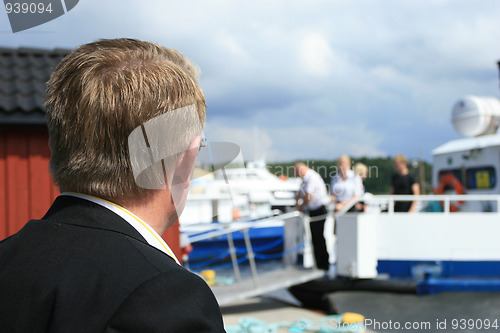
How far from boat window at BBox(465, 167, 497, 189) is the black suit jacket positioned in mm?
8264

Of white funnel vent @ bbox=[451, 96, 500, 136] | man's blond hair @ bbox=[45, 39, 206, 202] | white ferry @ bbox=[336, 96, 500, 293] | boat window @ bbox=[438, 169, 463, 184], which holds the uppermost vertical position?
white funnel vent @ bbox=[451, 96, 500, 136]

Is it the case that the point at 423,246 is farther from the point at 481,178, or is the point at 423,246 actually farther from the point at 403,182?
the point at 481,178

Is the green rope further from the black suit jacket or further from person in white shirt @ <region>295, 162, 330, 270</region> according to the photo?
the black suit jacket

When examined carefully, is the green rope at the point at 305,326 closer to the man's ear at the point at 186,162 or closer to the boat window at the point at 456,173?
the boat window at the point at 456,173

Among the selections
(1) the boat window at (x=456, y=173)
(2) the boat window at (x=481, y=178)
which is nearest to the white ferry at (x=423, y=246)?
(2) the boat window at (x=481, y=178)

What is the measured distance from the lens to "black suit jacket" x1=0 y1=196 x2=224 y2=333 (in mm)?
661

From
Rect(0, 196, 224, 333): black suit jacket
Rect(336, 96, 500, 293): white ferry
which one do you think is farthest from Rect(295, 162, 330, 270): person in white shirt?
Rect(0, 196, 224, 333): black suit jacket

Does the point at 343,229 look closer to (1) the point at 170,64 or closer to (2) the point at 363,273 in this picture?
(2) the point at 363,273

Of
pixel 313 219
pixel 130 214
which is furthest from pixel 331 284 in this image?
pixel 130 214

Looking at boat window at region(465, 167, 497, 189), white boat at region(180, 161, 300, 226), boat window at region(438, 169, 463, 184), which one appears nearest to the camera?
boat window at region(465, 167, 497, 189)

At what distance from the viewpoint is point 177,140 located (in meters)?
0.81

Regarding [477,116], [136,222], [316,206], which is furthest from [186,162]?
[477,116]

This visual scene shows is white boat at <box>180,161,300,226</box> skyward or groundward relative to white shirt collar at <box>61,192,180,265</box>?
groundward

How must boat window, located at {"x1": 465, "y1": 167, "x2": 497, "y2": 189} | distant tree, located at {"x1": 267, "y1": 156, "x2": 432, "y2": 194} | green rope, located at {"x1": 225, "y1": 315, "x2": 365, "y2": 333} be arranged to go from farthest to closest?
1. boat window, located at {"x1": 465, "y1": 167, "x2": 497, "y2": 189}
2. green rope, located at {"x1": 225, "y1": 315, "x2": 365, "y2": 333}
3. distant tree, located at {"x1": 267, "y1": 156, "x2": 432, "y2": 194}
